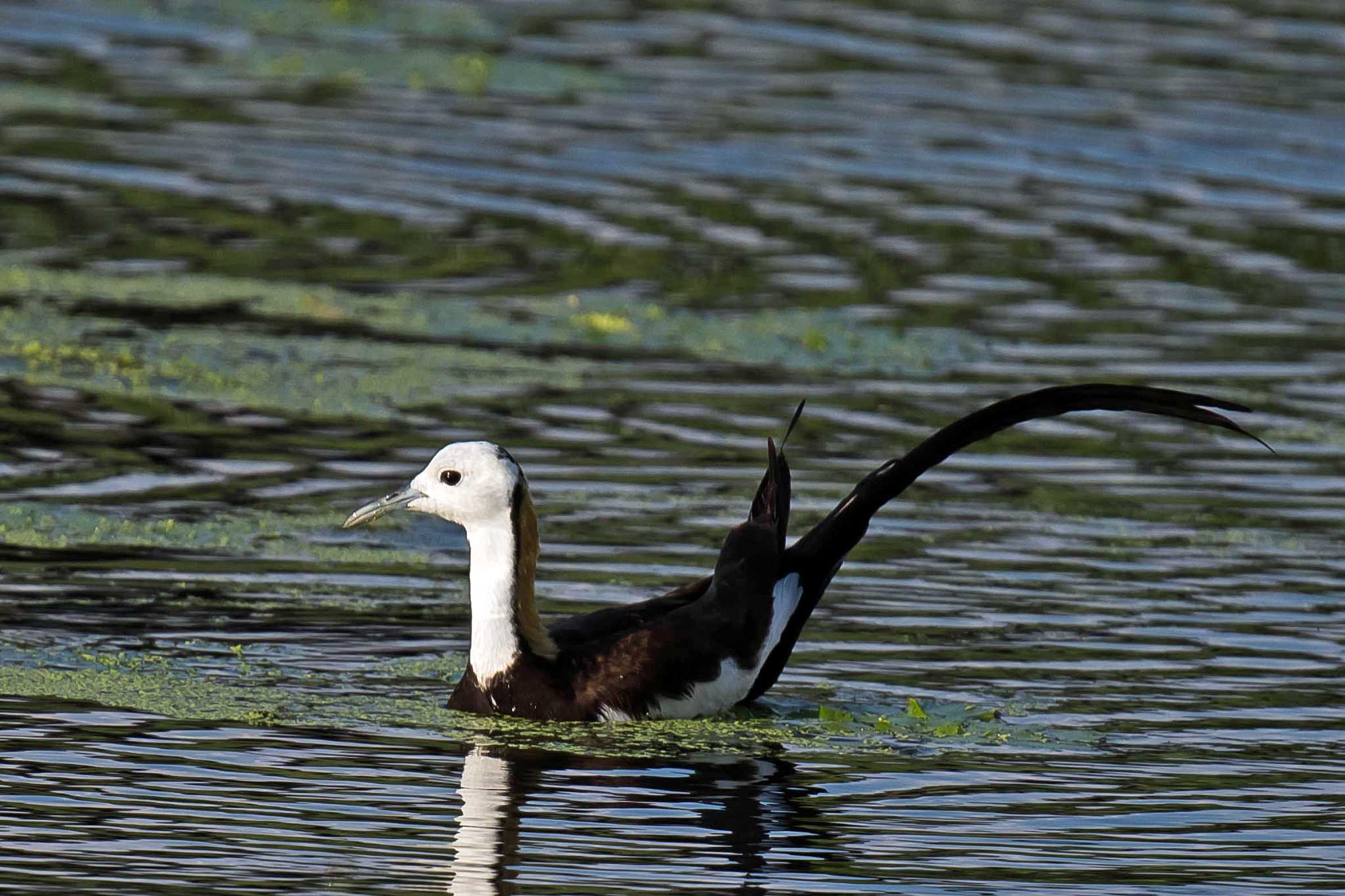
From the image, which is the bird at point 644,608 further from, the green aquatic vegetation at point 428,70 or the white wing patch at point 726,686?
the green aquatic vegetation at point 428,70

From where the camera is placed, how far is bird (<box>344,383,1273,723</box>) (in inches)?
369

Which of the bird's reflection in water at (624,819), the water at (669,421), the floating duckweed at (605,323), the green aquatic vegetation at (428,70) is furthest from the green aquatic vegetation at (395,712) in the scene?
the green aquatic vegetation at (428,70)

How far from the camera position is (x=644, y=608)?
9.79 m

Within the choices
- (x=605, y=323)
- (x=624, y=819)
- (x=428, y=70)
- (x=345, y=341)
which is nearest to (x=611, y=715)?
(x=624, y=819)

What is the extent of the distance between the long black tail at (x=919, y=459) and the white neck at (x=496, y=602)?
3.30ft

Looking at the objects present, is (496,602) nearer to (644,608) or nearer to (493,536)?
(493,536)

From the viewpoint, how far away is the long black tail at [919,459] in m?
9.55

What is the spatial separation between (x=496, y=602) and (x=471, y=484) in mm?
427

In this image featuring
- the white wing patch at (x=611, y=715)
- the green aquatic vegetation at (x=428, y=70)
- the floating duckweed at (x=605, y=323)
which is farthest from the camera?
the green aquatic vegetation at (x=428, y=70)

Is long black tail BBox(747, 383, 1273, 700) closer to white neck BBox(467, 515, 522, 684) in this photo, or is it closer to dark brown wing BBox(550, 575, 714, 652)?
dark brown wing BBox(550, 575, 714, 652)

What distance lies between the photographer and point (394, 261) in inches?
706

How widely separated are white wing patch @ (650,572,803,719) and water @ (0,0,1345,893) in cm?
17

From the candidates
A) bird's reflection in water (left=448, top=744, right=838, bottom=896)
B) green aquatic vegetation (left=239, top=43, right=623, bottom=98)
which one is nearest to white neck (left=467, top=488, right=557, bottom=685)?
bird's reflection in water (left=448, top=744, right=838, bottom=896)

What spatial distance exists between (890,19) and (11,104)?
8.79m
